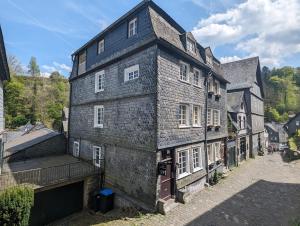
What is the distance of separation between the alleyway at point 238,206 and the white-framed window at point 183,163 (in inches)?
67.0

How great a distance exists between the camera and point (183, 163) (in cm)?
1287

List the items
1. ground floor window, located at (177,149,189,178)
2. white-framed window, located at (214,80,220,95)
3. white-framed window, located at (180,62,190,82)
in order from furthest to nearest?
white-framed window, located at (214,80,220,95) → white-framed window, located at (180,62,190,82) → ground floor window, located at (177,149,189,178)

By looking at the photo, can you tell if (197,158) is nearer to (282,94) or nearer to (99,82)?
(99,82)

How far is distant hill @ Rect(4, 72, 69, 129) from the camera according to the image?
4203 cm

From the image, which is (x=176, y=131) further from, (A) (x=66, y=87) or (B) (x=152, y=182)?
(A) (x=66, y=87)

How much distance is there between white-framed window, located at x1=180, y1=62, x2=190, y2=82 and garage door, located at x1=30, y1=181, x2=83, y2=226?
10.7m

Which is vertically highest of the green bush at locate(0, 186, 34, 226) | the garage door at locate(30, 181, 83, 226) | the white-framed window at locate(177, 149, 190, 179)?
the white-framed window at locate(177, 149, 190, 179)

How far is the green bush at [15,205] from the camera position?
8055 mm

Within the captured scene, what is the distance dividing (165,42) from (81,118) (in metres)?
11.1

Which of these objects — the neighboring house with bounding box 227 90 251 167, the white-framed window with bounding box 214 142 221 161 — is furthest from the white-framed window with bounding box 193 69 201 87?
the neighboring house with bounding box 227 90 251 167

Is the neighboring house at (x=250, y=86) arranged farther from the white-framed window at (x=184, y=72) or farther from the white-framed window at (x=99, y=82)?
the white-framed window at (x=99, y=82)

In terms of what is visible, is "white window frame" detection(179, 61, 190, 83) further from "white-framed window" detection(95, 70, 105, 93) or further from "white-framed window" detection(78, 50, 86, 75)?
"white-framed window" detection(78, 50, 86, 75)

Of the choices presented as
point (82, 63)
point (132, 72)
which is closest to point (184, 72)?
point (132, 72)

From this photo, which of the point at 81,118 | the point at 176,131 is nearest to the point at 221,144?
the point at 176,131
